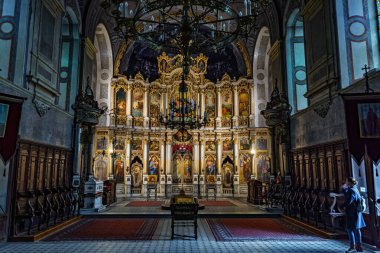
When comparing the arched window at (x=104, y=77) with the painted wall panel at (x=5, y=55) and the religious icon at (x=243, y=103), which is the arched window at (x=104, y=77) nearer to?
the religious icon at (x=243, y=103)

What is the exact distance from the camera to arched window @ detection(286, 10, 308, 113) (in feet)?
46.0

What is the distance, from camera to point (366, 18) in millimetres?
9430

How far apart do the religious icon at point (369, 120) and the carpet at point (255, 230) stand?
3.14 meters

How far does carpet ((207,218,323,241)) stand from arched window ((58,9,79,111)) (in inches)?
315

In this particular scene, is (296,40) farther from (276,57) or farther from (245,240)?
(245,240)

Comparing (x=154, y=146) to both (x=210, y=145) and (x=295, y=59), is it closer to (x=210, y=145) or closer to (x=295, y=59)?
(x=210, y=145)

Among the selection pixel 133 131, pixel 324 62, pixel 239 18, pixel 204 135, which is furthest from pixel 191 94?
pixel 239 18

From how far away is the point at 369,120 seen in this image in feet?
21.5

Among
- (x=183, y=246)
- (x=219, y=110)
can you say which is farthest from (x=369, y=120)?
(x=219, y=110)

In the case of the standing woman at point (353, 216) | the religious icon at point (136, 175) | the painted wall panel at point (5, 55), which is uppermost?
the painted wall panel at point (5, 55)

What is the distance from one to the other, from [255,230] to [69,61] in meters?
10.6

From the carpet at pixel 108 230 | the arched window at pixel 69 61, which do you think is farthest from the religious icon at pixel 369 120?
the arched window at pixel 69 61

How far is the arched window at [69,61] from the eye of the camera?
1373 cm

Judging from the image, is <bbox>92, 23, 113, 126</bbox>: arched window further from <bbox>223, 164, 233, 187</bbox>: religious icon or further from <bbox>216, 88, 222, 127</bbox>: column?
<bbox>223, 164, 233, 187</bbox>: religious icon
